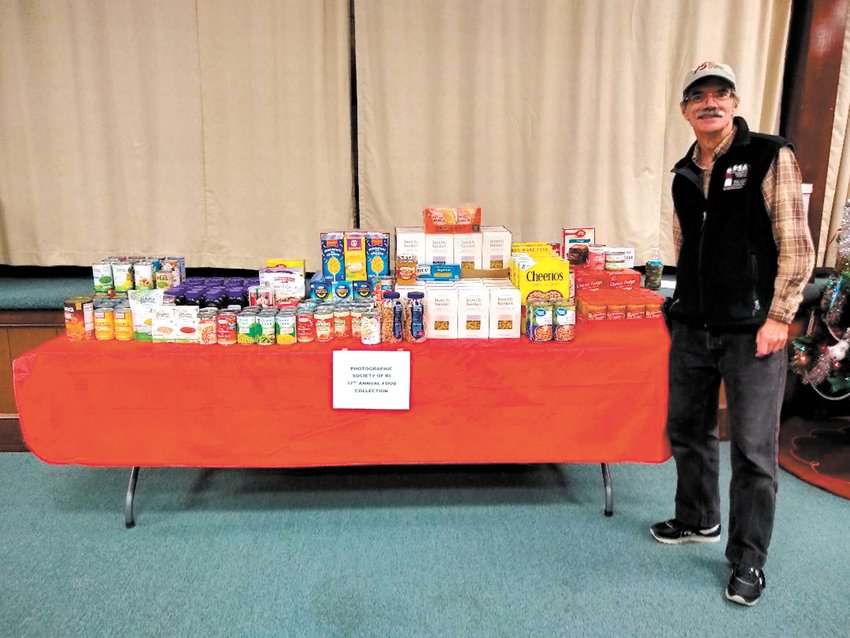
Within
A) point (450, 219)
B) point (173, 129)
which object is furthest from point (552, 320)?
point (173, 129)

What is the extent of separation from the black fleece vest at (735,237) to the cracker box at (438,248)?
0.86 metres

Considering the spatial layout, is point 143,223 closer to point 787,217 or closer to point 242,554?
point 242,554

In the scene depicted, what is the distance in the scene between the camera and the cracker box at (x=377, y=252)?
8.04 feet

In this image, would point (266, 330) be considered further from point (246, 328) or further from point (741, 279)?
point (741, 279)

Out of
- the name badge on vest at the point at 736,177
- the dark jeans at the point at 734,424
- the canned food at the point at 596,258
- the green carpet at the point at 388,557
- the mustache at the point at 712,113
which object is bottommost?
the green carpet at the point at 388,557

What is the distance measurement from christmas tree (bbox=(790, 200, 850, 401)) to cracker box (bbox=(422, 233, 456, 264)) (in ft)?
5.40

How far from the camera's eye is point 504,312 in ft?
7.28

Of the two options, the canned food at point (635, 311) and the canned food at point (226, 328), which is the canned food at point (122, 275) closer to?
the canned food at point (226, 328)

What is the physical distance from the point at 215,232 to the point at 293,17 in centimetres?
116

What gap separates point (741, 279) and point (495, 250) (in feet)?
2.96

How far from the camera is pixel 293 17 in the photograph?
318 cm

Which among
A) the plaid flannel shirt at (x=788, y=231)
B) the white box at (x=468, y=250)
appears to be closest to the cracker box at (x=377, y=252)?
the white box at (x=468, y=250)

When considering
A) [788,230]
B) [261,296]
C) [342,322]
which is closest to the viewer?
[788,230]

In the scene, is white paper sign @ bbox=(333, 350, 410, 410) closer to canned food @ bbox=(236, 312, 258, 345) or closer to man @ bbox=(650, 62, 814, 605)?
canned food @ bbox=(236, 312, 258, 345)
